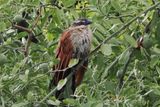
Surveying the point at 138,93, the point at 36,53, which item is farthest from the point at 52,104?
the point at 36,53

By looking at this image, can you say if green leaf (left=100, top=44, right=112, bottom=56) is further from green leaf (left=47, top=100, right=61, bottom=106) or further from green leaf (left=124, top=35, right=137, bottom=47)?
green leaf (left=47, top=100, right=61, bottom=106)

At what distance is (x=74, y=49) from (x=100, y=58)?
0.69ft

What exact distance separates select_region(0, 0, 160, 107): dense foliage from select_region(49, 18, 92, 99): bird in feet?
0.13

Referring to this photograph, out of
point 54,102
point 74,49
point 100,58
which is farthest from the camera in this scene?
point 74,49

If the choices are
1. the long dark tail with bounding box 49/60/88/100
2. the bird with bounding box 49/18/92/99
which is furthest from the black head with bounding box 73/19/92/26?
the long dark tail with bounding box 49/60/88/100

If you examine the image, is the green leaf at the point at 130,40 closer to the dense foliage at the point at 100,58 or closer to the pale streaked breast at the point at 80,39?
the dense foliage at the point at 100,58

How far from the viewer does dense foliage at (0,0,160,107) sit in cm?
236

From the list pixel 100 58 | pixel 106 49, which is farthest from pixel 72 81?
pixel 106 49

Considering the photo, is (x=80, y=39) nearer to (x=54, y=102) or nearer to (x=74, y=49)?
(x=74, y=49)

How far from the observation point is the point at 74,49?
287 centimetres

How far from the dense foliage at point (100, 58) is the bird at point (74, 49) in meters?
0.04

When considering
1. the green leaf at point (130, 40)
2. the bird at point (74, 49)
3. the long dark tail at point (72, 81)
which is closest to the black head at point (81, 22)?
the bird at point (74, 49)

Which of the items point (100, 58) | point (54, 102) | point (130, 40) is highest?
point (130, 40)

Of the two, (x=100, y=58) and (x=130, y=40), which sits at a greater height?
(x=130, y=40)
